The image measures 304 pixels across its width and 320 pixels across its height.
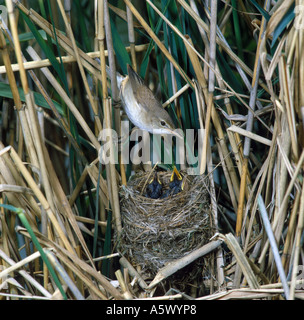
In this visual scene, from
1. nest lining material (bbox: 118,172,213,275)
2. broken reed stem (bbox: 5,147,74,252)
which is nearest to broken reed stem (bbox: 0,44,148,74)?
broken reed stem (bbox: 5,147,74,252)

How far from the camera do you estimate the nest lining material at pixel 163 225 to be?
1.54 m

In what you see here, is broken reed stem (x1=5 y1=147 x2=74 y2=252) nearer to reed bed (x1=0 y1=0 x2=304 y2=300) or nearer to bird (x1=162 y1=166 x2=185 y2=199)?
reed bed (x1=0 y1=0 x2=304 y2=300)

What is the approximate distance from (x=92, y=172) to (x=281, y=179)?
30.1 inches

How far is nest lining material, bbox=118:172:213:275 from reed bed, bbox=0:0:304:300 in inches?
0.5

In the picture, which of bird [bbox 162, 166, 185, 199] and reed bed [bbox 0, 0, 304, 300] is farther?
bird [bbox 162, 166, 185, 199]

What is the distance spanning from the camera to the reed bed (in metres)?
1.24

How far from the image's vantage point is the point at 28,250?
1541mm

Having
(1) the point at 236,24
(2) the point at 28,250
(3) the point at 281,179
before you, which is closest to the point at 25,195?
(2) the point at 28,250

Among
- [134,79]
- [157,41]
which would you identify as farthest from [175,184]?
[157,41]

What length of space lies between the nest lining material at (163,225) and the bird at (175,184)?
76 millimetres

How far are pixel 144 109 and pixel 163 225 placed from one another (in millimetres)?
492

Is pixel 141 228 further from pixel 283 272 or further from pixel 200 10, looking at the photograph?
pixel 200 10

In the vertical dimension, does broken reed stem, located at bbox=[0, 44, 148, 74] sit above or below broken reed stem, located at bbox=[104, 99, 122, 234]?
above
